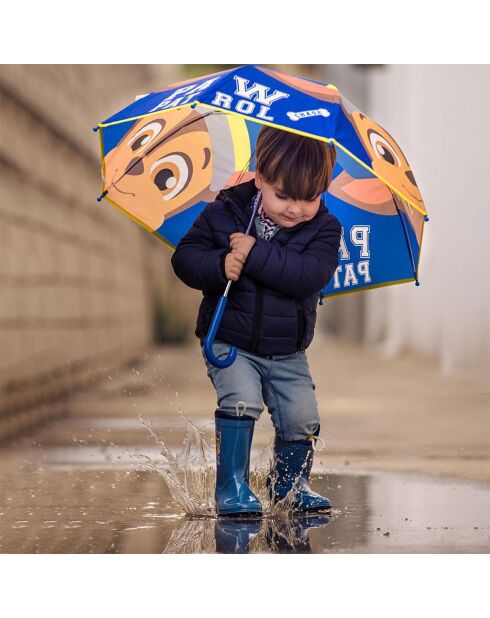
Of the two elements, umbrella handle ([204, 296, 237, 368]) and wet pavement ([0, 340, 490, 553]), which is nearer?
wet pavement ([0, 340, 490, 553])

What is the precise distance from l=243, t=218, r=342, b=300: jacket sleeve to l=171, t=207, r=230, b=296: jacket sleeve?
115 mm

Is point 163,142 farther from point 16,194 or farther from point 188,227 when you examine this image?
point 16,194

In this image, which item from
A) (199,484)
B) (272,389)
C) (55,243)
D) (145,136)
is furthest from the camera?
(55,243)

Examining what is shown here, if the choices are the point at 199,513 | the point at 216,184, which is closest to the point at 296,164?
the point at 216,184

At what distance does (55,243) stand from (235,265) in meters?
4.09

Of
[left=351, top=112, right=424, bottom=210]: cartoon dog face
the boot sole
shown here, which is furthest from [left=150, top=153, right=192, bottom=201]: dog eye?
the boot sole

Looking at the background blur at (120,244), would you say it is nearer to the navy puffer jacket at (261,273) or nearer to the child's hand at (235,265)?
the navy puffer jacket at (261,273)

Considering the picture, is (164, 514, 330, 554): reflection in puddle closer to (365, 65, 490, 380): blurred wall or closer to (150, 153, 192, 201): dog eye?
(150, 153, 192, 201): dog eye

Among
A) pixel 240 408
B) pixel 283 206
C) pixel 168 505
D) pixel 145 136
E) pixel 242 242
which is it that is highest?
pixel 145 136

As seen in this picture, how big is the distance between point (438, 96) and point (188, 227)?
4.80 meters

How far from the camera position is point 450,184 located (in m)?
8.75

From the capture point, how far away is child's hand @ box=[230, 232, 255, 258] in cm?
424

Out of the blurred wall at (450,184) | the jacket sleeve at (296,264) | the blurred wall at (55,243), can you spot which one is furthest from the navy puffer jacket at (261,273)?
the blurred wall at (450,184)

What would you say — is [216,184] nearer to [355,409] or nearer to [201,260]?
[201,260]
